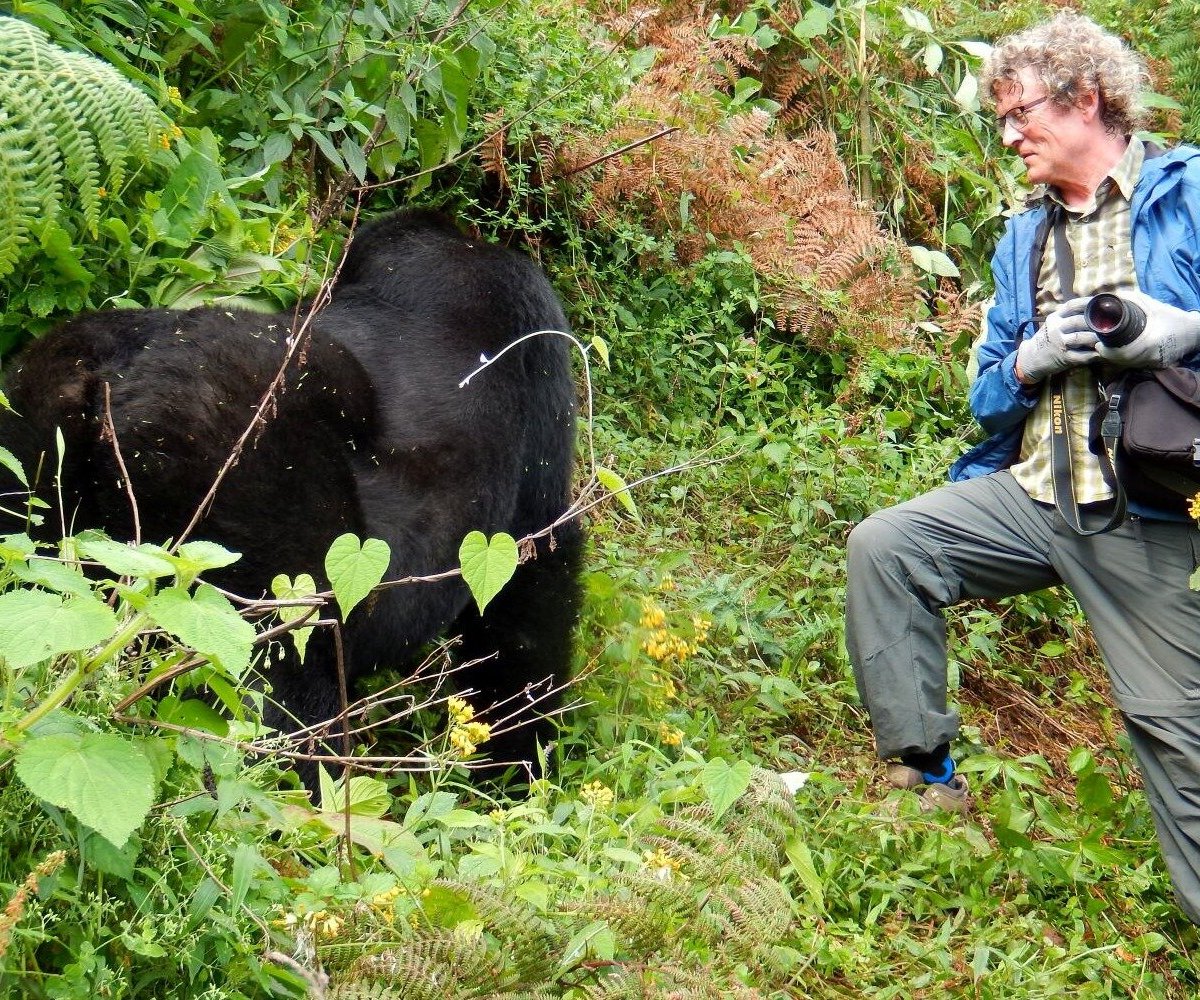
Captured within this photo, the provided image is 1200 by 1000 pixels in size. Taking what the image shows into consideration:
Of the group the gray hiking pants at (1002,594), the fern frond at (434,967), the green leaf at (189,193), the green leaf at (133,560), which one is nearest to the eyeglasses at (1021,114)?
the gray hiking pants at (1002,594)

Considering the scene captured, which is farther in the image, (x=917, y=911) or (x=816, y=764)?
(x=816, y=764)

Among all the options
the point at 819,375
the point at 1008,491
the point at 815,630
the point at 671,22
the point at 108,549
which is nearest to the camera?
the point at 108,549

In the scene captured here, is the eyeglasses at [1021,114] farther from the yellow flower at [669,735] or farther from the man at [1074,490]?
the yellow flower at [669,735]

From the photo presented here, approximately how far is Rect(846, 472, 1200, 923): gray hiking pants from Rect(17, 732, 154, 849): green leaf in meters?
2.63

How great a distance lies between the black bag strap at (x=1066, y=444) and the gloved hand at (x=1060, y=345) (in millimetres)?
95

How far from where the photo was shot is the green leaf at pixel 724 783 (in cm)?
271

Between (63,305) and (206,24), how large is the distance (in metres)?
1.27

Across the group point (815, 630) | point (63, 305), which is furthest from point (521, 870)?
point (815, 630)

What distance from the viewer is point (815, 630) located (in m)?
4.75

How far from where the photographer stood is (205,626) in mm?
1712

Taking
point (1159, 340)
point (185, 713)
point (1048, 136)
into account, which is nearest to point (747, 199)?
point (1048, 136)

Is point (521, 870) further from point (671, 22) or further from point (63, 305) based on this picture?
point (671, 22)

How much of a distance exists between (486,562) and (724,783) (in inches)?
36.6

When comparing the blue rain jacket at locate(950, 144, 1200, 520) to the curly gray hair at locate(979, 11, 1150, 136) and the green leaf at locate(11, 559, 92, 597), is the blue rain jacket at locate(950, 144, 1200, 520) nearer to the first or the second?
the curly gray hair at locate(979, 11, 1150, 136)
